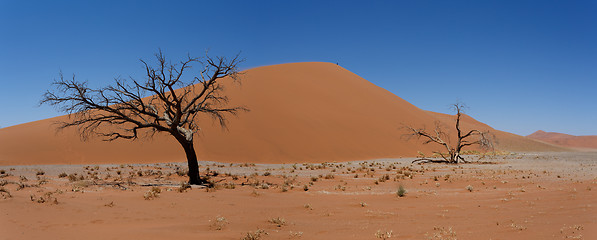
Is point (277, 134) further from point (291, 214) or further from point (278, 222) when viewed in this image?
point (278, 222)

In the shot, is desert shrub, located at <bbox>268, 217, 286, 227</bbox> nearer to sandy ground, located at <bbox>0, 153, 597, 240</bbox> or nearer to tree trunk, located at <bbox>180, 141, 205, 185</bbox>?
sandy ground, located at <bbox>0, 153, 597, 240</bbox>

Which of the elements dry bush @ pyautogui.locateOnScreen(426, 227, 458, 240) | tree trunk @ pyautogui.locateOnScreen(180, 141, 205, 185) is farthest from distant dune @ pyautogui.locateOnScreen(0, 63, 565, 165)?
dry bush @ pyautogui.locateOnScreen(426, 227, 458, 240)

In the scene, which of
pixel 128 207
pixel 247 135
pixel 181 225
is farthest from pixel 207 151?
pixel 181 225

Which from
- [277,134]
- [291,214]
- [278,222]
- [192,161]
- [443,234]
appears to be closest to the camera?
[443,234]

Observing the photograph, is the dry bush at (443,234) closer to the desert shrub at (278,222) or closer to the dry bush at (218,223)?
the desert shrub at (278,222)

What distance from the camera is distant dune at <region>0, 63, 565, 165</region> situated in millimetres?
31234

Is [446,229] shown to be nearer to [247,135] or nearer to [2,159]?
A: [247,135]

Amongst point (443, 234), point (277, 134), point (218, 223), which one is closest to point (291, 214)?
point (218, 223)

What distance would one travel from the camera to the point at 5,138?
34375 mm

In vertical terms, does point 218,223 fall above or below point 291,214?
above

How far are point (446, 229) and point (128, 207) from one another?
6880 millimetres

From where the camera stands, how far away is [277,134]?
36344 millimetres

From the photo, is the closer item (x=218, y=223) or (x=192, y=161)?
(x=218, y=223)

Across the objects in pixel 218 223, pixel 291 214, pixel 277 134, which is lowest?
pixel 291 214
